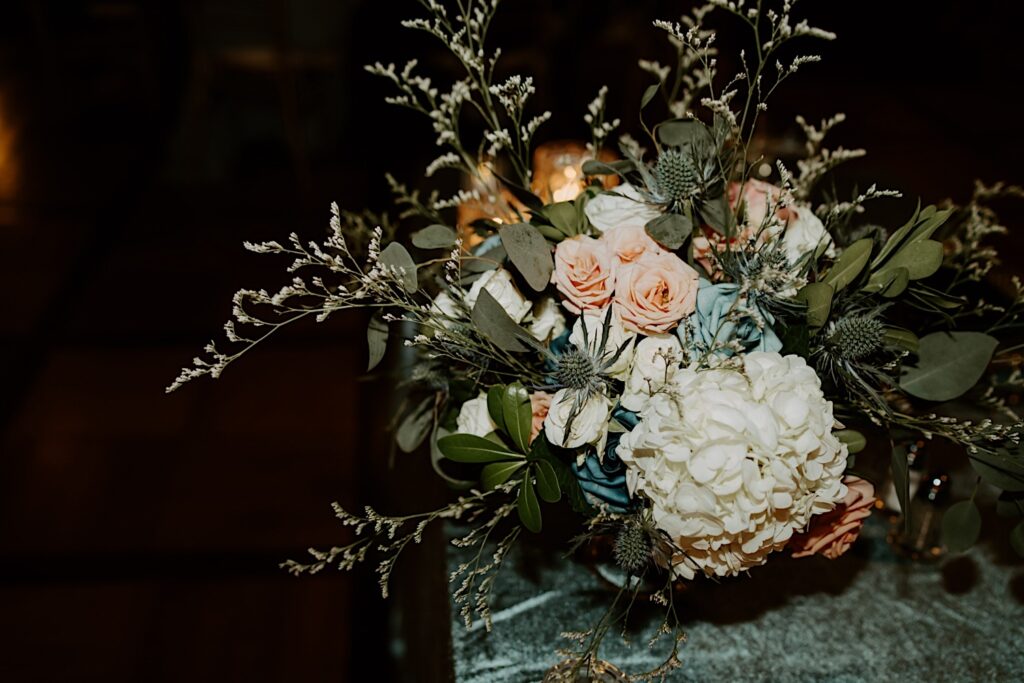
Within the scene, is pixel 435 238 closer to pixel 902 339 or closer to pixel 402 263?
pixel 402 263

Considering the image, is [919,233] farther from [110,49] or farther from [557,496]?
[110,49]

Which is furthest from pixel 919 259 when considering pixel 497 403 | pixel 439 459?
pixel 439 459

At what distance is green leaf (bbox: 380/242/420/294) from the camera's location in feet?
2.97

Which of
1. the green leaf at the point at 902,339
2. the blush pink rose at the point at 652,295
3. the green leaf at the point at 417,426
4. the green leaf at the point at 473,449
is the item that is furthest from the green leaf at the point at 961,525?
the green leaf at the point at 417,426

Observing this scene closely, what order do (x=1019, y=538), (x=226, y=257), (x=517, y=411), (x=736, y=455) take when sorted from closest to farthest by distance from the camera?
(x=736, y=455) → (x=517, y=411) → (x=1019, y=538) → (x=226, y=257)

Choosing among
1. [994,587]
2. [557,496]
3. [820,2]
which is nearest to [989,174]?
[820,2]

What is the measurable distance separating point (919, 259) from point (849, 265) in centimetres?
7

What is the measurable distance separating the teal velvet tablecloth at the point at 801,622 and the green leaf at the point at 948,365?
0.30 metres

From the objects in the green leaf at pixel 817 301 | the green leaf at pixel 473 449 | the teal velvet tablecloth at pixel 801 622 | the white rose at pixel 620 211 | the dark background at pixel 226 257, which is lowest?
the teal velvet tablecloth at pixel 801 622

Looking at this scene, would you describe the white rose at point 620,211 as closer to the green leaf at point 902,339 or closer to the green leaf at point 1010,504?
the green leaf at point 902,339

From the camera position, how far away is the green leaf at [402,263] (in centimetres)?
91

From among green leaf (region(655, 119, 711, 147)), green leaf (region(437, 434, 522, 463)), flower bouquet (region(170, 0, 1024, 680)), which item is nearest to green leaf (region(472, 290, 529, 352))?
flower bouquet (region(170, 0, 1024, 680))

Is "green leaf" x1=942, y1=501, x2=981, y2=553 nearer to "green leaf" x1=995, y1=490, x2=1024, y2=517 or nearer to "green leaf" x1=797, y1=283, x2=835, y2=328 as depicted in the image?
"green leaf" x1=995, y1=490, x2=1024, y2=517

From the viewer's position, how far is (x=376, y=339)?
983 millimetres
